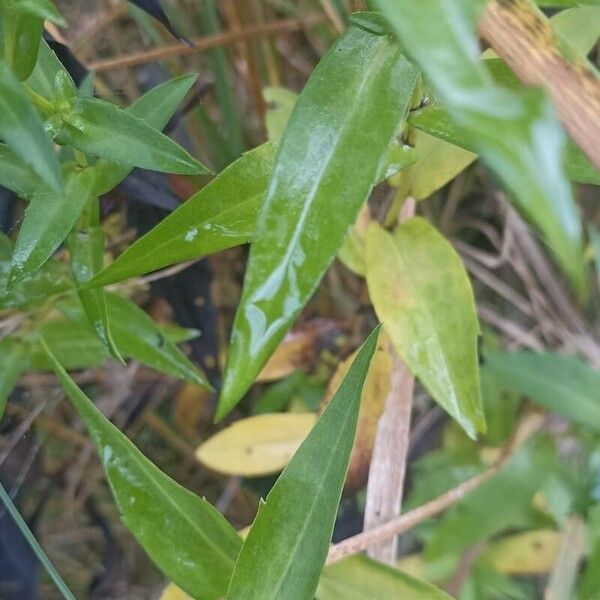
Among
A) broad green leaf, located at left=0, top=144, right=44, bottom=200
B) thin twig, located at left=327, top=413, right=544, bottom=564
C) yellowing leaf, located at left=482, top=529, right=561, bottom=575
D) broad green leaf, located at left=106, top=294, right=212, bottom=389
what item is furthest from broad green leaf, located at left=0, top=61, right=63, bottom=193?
yellowing leaf, located at left=482, top=529, right=561, bottom=575

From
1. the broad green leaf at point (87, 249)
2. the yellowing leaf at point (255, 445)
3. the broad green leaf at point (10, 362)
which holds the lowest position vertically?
the yellowing leaf at point (255, 445)

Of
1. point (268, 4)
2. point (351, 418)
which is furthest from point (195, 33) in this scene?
point (351, 418)

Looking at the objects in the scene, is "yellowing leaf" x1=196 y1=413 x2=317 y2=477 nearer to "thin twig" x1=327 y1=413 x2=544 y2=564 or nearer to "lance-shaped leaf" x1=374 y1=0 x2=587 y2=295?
"thin twig" x1=327 y1=413 x2=544 y2=564

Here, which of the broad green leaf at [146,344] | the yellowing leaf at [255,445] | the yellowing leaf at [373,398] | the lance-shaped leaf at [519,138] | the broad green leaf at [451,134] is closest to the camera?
the lance-shaped leaf at [519,138]

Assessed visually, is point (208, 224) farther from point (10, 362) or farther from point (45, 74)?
point (10, 362)

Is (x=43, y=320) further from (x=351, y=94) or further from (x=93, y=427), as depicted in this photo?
(x=351, y=94)

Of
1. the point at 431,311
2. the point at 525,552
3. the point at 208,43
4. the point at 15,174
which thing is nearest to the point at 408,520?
the point at 431,311

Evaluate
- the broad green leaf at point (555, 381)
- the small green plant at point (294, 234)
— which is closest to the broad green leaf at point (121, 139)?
the small green plant at point (294, 234)

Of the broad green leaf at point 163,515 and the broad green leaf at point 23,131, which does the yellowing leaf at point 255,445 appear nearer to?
the broad green leaf at point 163,515
